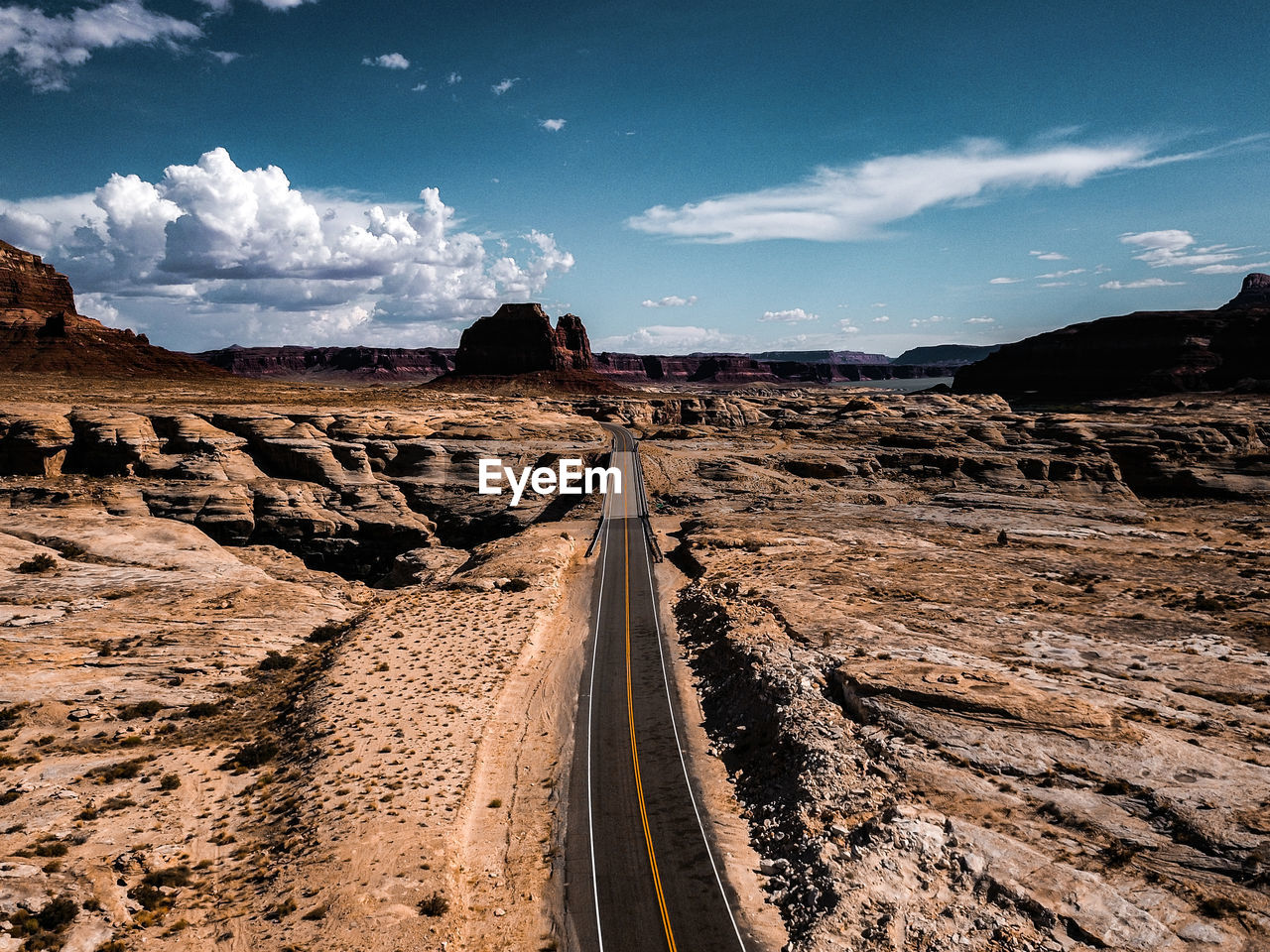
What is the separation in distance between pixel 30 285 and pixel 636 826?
188 metres

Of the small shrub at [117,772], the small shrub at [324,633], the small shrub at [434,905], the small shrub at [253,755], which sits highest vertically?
the small shrub at [117,772]

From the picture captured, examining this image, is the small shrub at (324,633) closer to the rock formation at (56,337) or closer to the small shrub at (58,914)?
the small shrub at (58,914)

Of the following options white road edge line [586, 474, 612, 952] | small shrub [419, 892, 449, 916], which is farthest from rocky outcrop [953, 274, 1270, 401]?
small shrub [419, 892, 449, 916]

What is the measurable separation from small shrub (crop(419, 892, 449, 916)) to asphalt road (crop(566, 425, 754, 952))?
335 cm

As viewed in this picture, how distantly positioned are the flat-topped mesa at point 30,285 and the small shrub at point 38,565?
139336 millimetres

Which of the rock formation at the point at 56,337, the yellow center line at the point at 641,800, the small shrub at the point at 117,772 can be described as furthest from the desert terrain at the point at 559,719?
the rock formation at the point at 56,337

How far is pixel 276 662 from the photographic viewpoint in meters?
29.4

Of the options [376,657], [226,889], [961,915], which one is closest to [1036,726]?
[961,915]

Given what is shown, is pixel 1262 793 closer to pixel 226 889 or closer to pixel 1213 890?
pixel 1213 890

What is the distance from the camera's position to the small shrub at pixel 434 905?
15469 mm

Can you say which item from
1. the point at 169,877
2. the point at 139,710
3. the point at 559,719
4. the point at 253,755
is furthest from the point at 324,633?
the point at 169,877

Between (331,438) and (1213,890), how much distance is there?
7665 centimetres

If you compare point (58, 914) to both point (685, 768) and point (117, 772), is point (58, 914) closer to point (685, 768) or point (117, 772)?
point (117, 772)

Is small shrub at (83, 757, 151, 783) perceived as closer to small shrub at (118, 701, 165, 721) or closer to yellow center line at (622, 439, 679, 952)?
small shrub at (118, 701, 165, 721)
